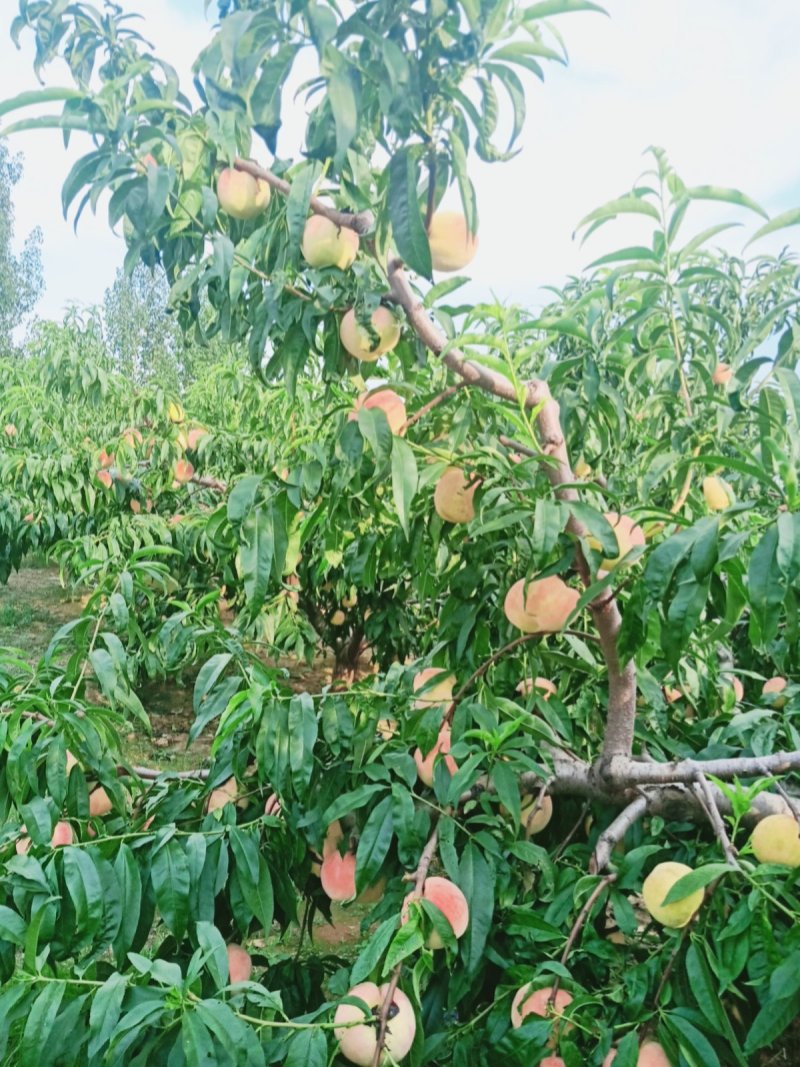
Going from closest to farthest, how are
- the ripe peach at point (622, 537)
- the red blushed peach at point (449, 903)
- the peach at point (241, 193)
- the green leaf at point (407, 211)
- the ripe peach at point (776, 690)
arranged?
the green leaf at point (407, 211)
the red blushed peach at point (449, 903)
the ripe peach at point (622, 537)
the peach at point (241, 193)
the ripe peach at point (776, 690)

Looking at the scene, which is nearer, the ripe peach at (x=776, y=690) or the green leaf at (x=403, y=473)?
the green leaf at (x=403, y=473)

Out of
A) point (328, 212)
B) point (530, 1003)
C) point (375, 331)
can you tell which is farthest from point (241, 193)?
point (530, 1003)

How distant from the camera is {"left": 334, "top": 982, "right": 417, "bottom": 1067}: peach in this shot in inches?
29.9

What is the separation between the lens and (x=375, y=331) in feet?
3.28

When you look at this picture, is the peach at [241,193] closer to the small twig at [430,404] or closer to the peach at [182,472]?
the small twig at [430,404]

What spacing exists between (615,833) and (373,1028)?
1.11ft

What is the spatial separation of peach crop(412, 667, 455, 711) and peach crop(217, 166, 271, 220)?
0.63 meters

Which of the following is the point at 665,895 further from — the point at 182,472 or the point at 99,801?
the point at 182,472

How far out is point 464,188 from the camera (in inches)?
32.8

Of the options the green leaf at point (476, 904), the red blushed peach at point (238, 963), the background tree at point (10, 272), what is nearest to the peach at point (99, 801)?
the red blushed peach at point (238, 963)

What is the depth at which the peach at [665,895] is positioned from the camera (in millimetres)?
807

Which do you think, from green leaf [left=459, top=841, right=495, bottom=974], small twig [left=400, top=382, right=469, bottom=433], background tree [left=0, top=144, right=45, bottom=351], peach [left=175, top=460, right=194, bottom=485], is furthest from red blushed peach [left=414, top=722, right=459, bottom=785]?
background tree [left=0, top=144, right=45, bottom=351]

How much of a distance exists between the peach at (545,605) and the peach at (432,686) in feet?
0.53

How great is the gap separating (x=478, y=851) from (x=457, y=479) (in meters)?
0.40
